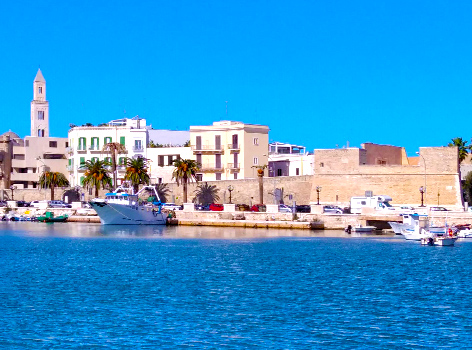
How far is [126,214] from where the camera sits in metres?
73.7

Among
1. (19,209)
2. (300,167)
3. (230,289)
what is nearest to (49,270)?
(230,289)

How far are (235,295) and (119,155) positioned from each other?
61.4 meters

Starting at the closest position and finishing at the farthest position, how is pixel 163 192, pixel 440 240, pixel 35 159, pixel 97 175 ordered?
pixel 440 240, pixel 97 175, pixel 163 192, pixel 35 159

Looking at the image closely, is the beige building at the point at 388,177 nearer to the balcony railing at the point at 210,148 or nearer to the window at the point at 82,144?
the balcony railing at the point at 210,148

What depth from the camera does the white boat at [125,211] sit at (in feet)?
238

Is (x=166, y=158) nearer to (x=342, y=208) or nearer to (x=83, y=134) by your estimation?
(x=83, y=134)

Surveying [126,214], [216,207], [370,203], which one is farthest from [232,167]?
[370,203]

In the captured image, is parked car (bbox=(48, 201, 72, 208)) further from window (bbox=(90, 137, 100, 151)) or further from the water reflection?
window (bbox=(90, 137, 100, 151))

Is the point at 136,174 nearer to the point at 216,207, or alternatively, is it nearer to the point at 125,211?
the point at 125,211

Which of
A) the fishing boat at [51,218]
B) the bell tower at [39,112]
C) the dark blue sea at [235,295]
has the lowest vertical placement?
the dark blue sea at [235,295]

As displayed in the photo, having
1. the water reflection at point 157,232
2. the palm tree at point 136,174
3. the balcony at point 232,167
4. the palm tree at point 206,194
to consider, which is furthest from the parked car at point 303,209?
the palm tree at point 136,174

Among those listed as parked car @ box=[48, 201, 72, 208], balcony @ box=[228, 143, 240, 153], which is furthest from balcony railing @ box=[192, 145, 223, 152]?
parked car @ box=[48, 201, 72, 208]

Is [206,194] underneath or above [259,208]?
above

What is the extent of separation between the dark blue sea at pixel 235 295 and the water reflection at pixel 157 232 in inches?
237
